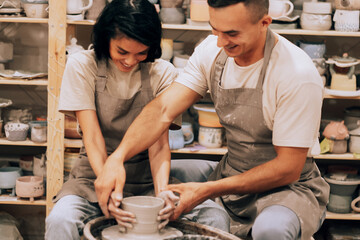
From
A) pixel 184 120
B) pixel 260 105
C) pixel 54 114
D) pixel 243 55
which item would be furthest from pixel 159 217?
pixel 184 120

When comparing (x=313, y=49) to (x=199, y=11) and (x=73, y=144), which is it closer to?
(x=199, y=11)

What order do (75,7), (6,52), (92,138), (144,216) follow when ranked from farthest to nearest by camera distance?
(6,52), (75,7), (92,138), (144,216)

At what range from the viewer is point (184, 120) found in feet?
12.1

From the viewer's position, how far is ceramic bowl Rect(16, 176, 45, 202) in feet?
10.6

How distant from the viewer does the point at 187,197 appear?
1.79m

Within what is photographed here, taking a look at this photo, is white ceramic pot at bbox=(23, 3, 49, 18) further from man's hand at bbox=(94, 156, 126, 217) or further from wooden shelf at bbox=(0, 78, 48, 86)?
man's hand at bbox=(94, 156, 126, 217)

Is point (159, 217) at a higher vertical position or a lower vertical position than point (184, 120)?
higher

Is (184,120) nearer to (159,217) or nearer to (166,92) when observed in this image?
(166,92)

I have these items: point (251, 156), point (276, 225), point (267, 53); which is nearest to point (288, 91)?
point (267, 53)

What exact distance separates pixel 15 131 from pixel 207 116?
1119 millimetres

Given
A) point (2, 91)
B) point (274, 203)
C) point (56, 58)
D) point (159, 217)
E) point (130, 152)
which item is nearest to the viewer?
point (159, 217)

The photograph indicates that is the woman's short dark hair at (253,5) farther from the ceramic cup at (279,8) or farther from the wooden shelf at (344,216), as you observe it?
the wooden shelf at (344,216)

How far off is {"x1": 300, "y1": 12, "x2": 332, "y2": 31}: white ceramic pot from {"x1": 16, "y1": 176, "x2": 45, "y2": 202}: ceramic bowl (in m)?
1.77

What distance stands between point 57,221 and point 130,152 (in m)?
0.36
